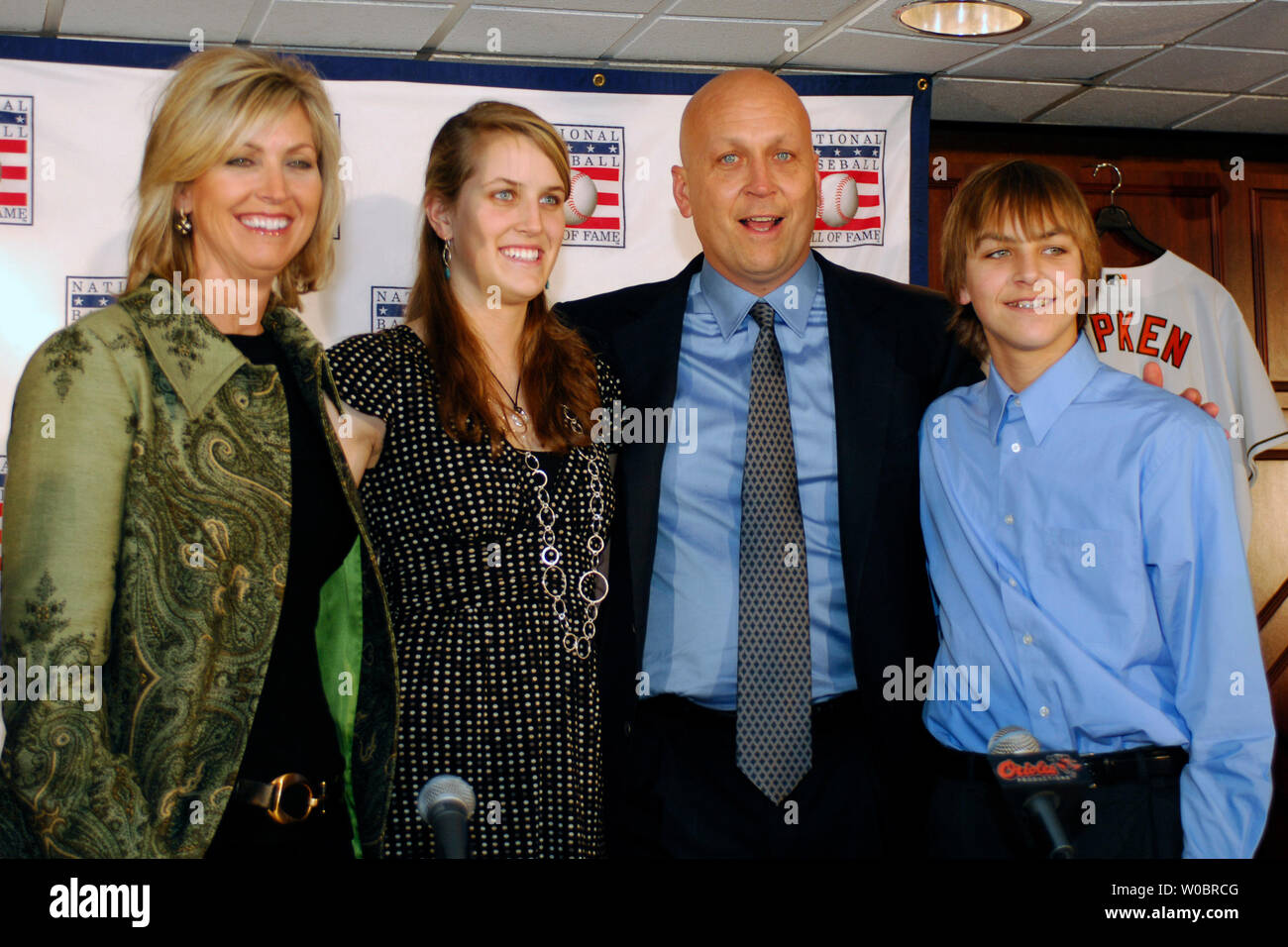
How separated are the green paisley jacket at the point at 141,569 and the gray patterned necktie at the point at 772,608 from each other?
72cm

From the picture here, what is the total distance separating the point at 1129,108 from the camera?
453 cm

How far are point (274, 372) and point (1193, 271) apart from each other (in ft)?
11.6

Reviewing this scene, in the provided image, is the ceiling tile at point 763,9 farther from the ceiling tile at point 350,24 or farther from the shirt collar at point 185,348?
the shirt collar at point 185,348

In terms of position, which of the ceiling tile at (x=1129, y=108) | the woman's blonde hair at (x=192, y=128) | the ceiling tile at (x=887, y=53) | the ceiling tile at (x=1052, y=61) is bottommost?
the woman's blonde hair at (x=192, y=128)

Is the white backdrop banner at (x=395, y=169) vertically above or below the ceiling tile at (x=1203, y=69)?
below

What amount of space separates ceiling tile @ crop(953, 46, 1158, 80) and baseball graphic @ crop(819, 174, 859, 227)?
0.65 meters

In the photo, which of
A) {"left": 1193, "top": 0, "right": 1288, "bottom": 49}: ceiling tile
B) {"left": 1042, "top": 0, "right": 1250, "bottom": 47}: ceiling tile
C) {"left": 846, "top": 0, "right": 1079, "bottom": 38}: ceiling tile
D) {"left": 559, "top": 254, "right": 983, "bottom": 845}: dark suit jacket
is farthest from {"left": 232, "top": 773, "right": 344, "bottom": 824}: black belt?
{"left": 1193, "top": 0, "right": 1288, "bottom": 49}: ceiling tile

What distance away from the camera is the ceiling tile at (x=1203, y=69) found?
3963 mm

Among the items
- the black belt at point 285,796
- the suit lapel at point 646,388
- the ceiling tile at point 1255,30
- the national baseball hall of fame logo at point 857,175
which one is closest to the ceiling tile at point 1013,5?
the national baseball hall of fame logo at point 857,175

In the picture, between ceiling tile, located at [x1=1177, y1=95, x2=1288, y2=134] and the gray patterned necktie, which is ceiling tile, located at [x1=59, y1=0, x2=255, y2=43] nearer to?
the gray patterned necktie

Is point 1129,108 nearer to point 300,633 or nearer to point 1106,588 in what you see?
point 1106,588

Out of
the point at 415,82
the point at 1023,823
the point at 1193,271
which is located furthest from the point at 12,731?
the point at 1193,271

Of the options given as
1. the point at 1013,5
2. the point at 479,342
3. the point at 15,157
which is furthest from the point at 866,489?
the point at 15,157

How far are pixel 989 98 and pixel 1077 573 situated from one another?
9.52 feet
